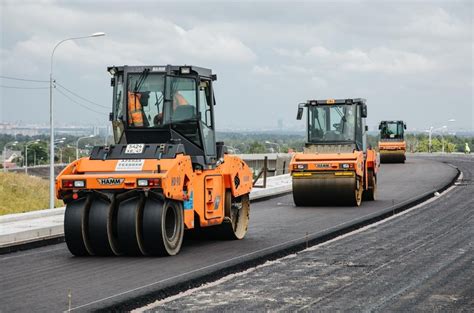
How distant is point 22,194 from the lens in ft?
167

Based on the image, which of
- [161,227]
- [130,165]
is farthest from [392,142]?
[161,227]

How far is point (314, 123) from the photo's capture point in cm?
2478

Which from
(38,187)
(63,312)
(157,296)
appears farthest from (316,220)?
(38,187)

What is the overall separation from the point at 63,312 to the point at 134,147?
5295 mm

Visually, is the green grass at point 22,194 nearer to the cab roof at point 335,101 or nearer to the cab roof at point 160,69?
the cab roof at point 335,101

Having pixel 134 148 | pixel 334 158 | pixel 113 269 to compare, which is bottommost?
pixel 113 269

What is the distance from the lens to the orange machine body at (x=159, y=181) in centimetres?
1264

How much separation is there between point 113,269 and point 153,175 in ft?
5.25

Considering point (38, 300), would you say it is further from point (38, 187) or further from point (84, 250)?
point (38, 187)

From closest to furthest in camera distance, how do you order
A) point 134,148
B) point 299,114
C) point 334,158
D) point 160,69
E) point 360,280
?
1. point 360,280
2. point 134,148
3. point 160,69
4. point 334,158
5. point 299,114

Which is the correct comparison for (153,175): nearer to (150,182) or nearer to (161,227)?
(150,182)

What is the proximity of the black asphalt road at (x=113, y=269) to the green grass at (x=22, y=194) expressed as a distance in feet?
94.4

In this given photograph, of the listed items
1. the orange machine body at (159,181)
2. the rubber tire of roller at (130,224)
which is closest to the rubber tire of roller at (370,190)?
the orange machine body at (159,181)

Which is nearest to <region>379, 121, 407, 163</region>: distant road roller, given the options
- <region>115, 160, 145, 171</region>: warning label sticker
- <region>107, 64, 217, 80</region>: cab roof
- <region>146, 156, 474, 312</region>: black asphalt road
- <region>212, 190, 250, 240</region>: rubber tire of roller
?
<region>146, 156, 474, 312</region>: black asphalt road
